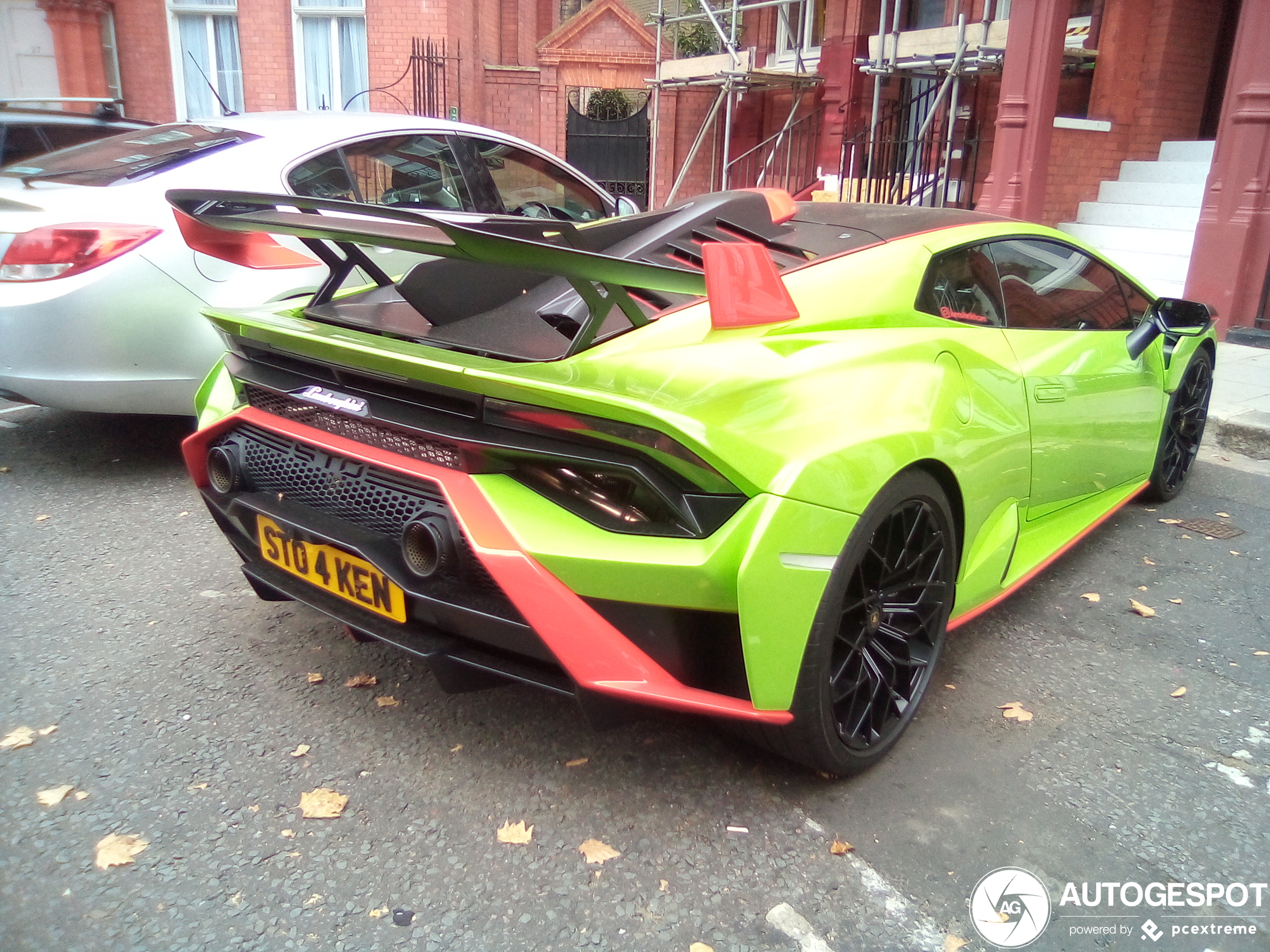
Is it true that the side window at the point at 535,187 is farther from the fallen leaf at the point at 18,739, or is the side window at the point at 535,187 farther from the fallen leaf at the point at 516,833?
the fallen leaf at the point at 516,833

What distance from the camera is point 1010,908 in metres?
2.05

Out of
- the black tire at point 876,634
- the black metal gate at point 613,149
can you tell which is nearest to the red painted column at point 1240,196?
the black tire at point 876,634

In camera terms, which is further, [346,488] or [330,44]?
[330,44]

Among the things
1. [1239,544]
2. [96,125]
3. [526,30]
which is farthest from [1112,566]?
[526,30]

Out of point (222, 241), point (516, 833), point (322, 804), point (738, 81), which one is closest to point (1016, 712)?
point (516, 833)

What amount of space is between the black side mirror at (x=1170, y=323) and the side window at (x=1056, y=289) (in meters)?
0.09

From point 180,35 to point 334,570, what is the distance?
17.1 metres

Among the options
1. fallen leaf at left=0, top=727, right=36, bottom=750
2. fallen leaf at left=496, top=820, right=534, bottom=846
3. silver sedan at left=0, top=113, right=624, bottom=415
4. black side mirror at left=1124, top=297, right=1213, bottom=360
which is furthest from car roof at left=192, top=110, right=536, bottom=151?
fallen leaf at left=496, top=820, right=534, bottom=846

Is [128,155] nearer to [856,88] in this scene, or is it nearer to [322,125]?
[322,125]

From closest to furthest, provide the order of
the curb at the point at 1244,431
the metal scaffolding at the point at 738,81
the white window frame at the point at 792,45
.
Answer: the curb at the point at 1244,431 < the metal scaffolding at the point at 738,81 < the white window frame at the point at 792,45

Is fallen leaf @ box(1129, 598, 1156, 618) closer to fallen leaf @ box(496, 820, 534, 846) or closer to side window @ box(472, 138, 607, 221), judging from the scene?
fallen leaf @ box(496, 820, 534, 846)

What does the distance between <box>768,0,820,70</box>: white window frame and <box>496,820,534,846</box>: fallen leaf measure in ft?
42.1

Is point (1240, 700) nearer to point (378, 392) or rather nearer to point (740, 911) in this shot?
point (740, 911)

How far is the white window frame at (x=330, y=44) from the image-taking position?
15.2 meters
